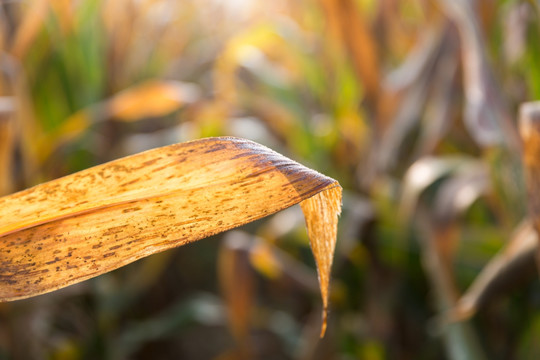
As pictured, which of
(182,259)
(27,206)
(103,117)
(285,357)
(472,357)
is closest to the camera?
(27,206)

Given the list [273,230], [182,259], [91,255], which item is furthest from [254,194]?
[182,259]

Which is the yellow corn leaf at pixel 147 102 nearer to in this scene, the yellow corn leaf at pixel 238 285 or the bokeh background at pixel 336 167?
the bokeh background at pixel 336 167

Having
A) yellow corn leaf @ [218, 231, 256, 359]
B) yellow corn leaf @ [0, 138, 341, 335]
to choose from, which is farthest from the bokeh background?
yellow corn leaf @ [0, 138, 341, 335]

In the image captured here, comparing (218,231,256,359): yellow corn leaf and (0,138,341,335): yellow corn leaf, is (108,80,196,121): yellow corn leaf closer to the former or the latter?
(218,231,256,359): yellow corn leaf

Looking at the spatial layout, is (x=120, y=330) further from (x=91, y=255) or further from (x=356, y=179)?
(x=91, y=255)

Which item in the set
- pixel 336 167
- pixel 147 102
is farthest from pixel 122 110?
pixel 336 167

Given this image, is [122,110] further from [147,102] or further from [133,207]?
[133,207]

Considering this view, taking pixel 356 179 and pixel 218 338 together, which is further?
pixel 218 338

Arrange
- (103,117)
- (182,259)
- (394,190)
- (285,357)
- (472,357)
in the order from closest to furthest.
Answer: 1. (472,357)
2. (394,190)
3. (103,117)
4. (285,357)
5. (182,259)
